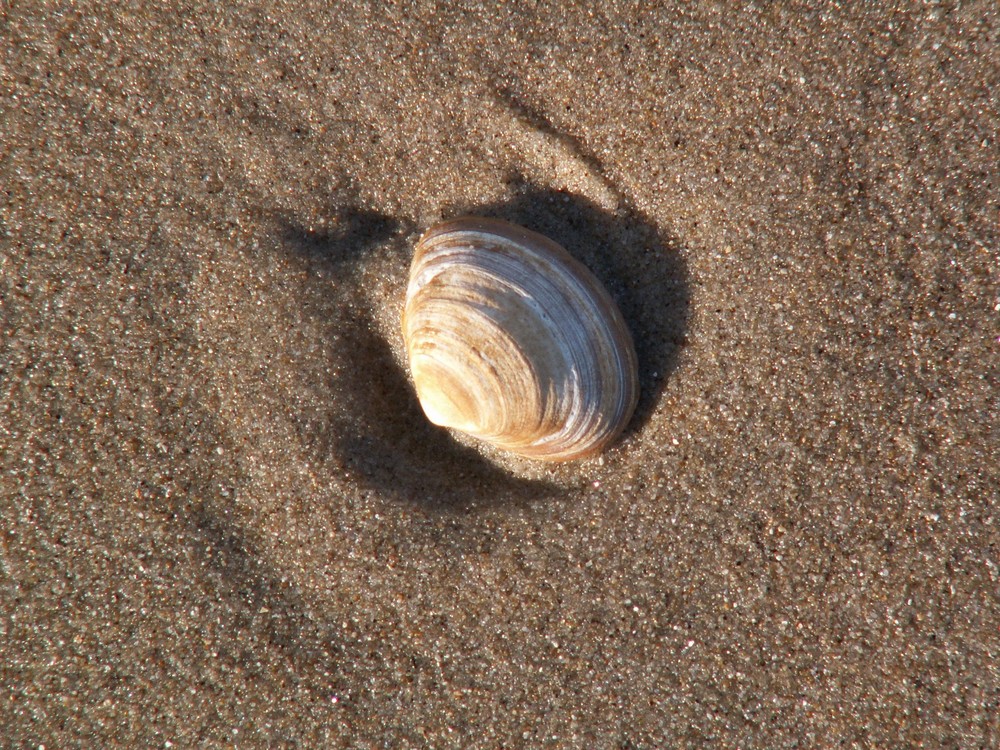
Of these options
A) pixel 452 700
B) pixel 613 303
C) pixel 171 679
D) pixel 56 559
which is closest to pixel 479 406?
pixel 613 303

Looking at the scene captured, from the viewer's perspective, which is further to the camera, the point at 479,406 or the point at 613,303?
the point at 613,303

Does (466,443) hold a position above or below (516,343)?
below

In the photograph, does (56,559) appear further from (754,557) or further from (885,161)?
(885,161)

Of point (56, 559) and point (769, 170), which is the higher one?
point (769, 170)

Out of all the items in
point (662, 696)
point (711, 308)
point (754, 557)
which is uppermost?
point (711, 308)

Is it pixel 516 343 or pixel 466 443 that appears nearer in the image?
pixel 516 343
